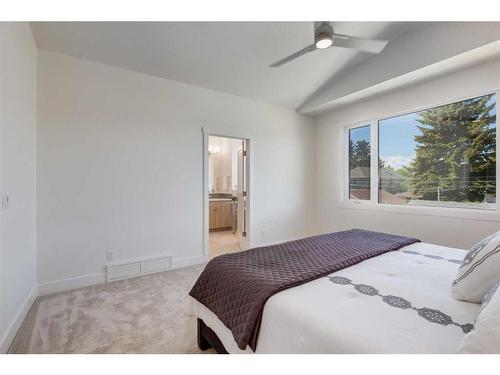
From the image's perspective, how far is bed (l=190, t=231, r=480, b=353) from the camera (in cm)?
87

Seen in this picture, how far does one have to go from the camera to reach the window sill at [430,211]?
8.92ft

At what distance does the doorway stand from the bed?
254 cm

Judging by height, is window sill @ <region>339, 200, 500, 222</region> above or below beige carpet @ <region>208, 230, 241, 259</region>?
above

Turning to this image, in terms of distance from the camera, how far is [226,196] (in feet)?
21.6

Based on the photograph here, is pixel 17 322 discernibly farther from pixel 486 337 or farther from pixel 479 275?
pixel 479 275

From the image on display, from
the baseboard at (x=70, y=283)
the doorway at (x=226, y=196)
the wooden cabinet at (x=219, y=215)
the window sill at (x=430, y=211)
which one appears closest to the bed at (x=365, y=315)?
the window sill at (x=430, y=211)

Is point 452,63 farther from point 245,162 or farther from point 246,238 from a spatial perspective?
point 246,238

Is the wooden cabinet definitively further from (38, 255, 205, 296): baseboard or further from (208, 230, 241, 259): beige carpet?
(38, 255, 205, 296): baseboard

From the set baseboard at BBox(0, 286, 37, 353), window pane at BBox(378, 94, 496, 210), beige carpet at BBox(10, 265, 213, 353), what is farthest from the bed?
window pane at BBox(378, 94, 496, 210)

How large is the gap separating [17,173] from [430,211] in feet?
14.7

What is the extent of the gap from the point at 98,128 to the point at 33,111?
572mm

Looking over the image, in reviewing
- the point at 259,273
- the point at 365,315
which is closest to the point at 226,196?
the point at 259,273

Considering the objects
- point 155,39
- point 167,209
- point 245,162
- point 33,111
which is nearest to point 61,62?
point 33,111
